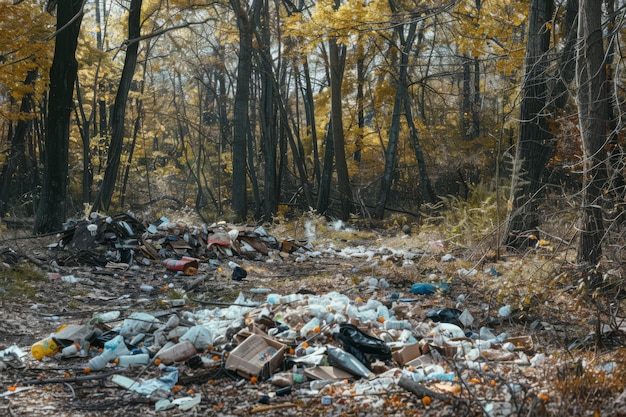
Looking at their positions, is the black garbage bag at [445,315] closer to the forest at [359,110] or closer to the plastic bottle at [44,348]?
the forest at [359,110]

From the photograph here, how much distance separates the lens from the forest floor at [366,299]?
382cm

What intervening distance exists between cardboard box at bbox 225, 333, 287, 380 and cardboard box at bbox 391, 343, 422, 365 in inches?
34.0

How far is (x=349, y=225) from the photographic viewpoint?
669 inches

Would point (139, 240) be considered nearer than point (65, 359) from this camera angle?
No

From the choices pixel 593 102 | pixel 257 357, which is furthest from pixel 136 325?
pixel 593 102

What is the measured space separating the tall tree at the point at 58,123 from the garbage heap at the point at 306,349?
6.65m

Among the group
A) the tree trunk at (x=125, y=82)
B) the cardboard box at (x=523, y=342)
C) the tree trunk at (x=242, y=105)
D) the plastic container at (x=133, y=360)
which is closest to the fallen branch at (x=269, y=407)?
the plastic container at (x=133, y=360)

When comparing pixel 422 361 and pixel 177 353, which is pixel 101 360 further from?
pixel 422 361

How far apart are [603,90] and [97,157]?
22614mm

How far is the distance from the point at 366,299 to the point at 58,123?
790 cm

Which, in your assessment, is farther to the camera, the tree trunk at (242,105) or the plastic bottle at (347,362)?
the tree trunk at (242,105)

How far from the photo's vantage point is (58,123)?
12.2m

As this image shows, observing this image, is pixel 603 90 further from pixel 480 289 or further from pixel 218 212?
pixel 218 212

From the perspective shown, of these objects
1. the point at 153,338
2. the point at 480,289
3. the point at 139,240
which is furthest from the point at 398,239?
the point at 153,338
